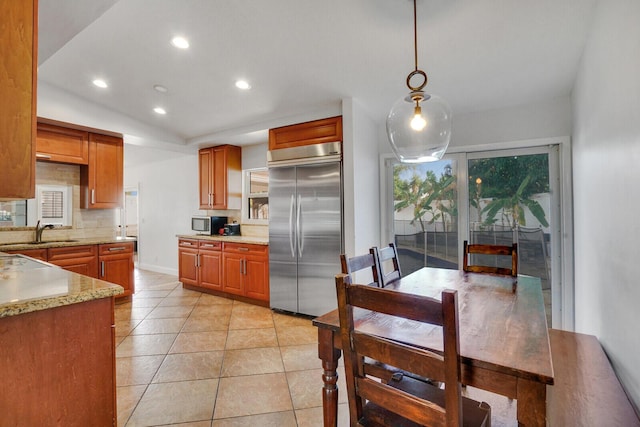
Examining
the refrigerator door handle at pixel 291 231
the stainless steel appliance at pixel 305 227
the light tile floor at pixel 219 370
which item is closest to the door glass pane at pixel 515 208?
the stainless steel appliance at pixel 305 227

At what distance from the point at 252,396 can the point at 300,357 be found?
65 cm

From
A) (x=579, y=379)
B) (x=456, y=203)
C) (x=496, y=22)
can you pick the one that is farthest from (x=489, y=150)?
(x=579, y=379)

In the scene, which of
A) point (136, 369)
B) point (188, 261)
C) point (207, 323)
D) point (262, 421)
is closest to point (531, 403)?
point (262, 421)

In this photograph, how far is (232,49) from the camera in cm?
267

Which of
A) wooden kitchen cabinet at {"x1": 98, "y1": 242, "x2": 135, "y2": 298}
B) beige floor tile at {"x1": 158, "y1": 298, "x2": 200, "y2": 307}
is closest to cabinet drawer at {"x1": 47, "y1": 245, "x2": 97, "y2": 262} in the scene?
wooden kitchen cabinet at {"x1": 98, "y1": 242, "x2": 135, "y2": 298}

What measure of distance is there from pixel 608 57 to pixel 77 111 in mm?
5094

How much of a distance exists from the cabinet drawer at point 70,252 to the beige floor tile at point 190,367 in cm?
207

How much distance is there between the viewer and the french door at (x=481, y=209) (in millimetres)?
3137

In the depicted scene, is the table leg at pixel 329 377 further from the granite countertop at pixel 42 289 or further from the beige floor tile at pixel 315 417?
the granite countertop at pixel 42 289

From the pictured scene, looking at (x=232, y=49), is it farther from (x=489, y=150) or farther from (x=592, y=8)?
(x=489, y=150)

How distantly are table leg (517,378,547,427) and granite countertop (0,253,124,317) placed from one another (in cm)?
180

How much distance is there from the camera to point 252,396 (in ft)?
7.14

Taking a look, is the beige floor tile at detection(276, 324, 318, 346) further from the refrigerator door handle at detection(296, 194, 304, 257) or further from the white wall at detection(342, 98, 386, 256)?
the white wall at detection(342, 98, 386, 256)

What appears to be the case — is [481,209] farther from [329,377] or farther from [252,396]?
[252,396]
